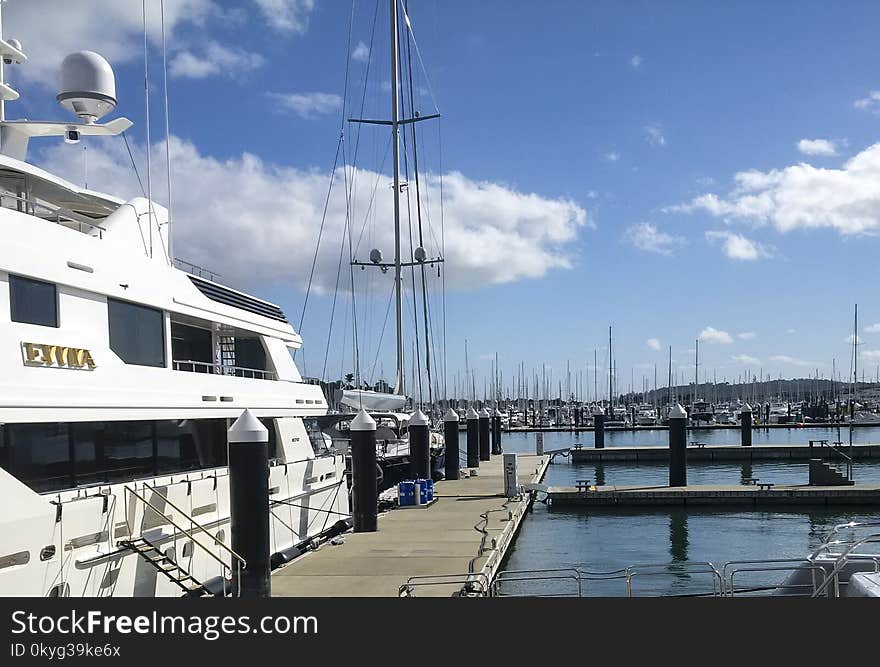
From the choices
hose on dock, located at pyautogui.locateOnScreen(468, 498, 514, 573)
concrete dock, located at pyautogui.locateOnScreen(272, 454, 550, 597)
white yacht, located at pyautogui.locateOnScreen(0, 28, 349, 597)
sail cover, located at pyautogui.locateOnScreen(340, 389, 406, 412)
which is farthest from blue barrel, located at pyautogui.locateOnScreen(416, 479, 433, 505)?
sail cover, located at pyautogui.locateOnScreen(340, 389, 406, 412)

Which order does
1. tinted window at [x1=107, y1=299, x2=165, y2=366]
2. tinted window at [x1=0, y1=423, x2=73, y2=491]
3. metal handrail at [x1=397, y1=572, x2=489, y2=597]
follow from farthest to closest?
tinted window at [x1=107, y1=299, x2=165, y2=366], metal handrail at [x1=397, y1=572, x2=489, y2=597], tinted window at [x1=0, y1=423, x2=73, y2=491]

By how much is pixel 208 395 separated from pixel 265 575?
3.75 meters

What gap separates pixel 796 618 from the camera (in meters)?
7.68

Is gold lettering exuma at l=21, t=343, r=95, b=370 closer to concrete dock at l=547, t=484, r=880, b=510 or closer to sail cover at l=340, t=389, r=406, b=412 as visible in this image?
concrete dock at l=547, t=484, r=880, b=510

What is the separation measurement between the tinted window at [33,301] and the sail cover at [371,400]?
2216 centimetres

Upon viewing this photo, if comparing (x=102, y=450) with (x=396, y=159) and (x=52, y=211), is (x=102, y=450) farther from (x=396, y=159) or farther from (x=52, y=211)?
(x=396, y=159)

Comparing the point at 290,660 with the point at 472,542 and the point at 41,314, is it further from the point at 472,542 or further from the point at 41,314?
the point at 472,542

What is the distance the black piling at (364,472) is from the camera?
19531 millimetres

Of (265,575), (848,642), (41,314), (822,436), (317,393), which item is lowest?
(822,436)

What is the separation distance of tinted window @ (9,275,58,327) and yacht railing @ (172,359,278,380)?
3.59 meters

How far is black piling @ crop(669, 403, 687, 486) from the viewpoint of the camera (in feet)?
98.4

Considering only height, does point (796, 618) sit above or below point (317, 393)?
below

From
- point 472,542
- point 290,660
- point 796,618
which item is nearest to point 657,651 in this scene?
point 796,618

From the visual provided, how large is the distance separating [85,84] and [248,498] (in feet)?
26.0
